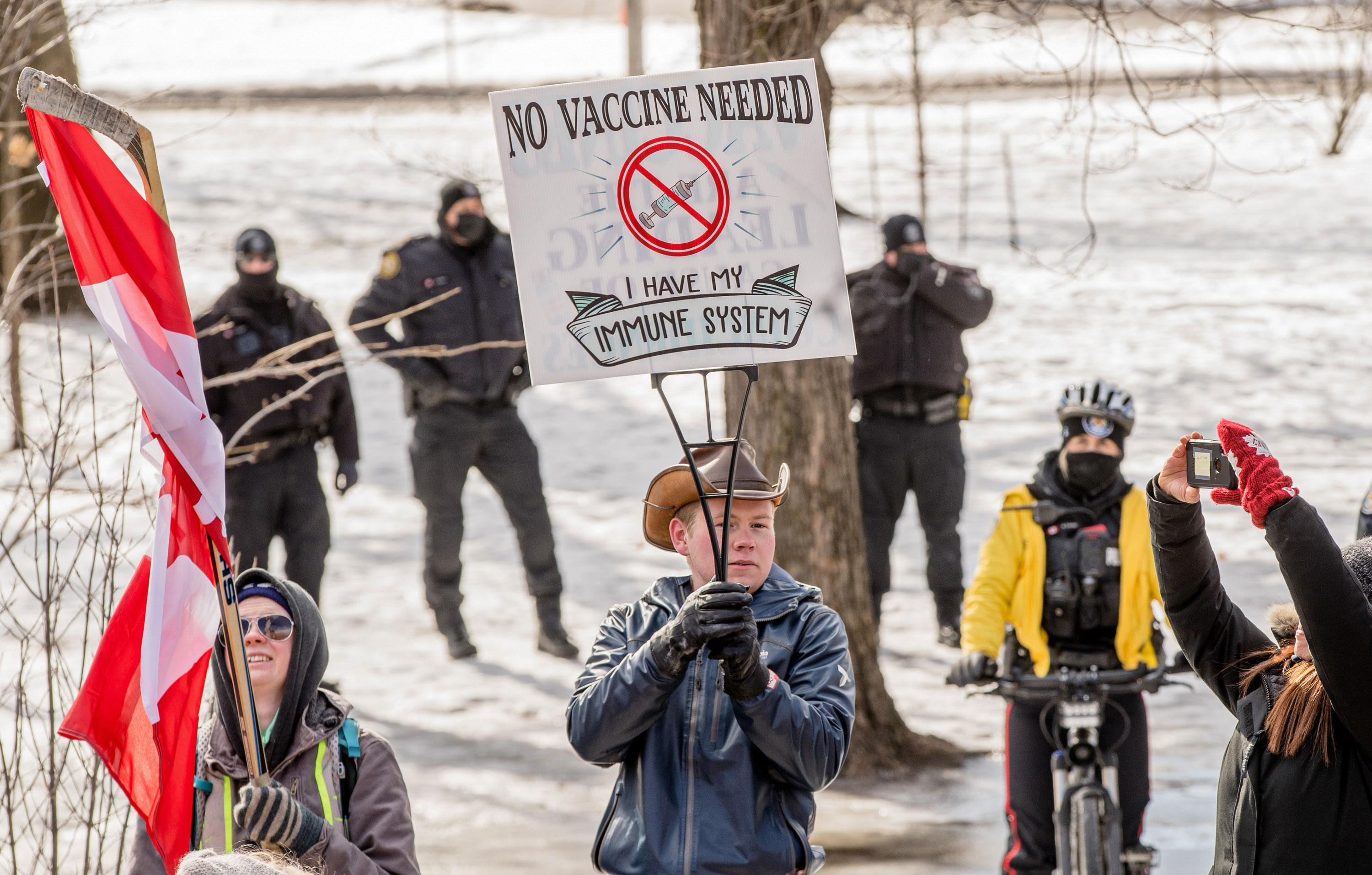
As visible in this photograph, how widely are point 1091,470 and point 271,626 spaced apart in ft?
9.49

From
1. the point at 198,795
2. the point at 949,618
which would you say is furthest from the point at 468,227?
the point at 198,795

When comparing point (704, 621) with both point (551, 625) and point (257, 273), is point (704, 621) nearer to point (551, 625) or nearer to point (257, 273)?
point (257, 273)

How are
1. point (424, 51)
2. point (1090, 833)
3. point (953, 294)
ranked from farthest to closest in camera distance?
point (424, 51)
point (953, 294)
point (1090, 833)

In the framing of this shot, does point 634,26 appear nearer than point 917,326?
No

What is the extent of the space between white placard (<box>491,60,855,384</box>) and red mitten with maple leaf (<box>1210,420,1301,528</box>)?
90cm

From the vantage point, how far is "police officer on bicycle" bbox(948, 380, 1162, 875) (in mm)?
5090

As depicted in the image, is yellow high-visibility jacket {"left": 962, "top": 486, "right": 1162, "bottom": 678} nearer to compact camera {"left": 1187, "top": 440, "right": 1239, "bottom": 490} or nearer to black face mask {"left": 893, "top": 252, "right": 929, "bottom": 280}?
compact camera {"left": 1187, "top": 440, "right": 1239, "bottom": 490}

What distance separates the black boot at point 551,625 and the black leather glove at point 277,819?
504 cm

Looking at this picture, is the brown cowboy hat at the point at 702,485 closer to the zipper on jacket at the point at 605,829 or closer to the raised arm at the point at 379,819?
the zipper on jacket at the point at 605,829

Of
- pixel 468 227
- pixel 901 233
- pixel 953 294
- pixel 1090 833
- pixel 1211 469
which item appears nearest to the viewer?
pixel 1211 469

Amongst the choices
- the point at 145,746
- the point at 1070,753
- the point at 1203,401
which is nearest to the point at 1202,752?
the point at 1070,753

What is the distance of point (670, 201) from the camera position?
340 cm

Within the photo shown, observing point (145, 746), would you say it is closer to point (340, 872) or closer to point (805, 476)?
point (340, 872)

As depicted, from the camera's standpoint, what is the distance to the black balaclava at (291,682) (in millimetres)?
3318
